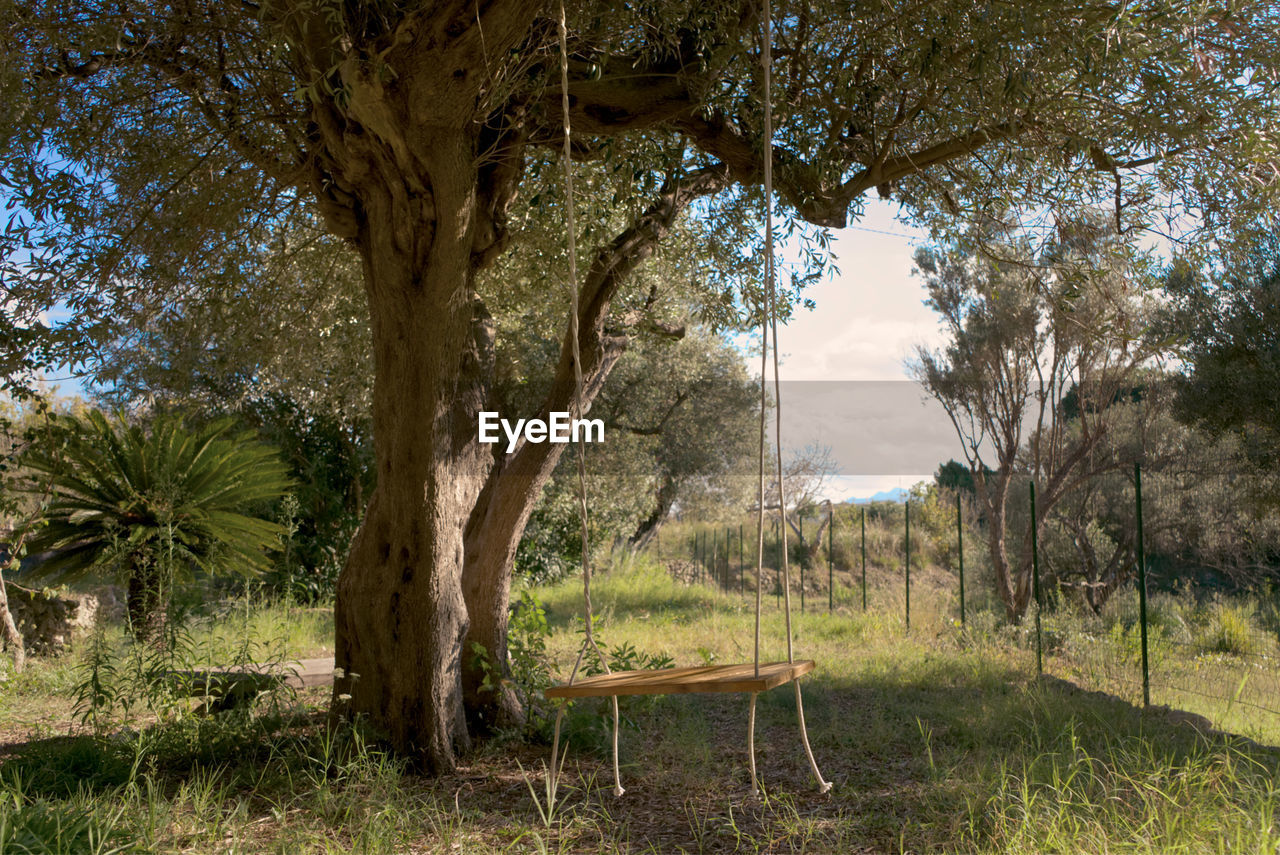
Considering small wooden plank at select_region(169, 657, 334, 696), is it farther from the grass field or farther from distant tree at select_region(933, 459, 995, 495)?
distant tree at select_region(933, 459, 995, 495)

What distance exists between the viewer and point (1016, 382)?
1053 centimetres

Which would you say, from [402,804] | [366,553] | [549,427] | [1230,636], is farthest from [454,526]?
[1230,636]

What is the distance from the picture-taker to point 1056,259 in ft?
15.8

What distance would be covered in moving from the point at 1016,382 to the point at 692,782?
317 inches

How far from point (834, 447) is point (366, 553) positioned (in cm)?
1747

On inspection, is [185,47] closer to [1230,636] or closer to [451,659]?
[451,659]

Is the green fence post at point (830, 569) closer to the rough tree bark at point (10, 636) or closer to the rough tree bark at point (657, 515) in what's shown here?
the rough tree bark at point (657, 515)

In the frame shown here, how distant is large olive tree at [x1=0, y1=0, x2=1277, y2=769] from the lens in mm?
3797

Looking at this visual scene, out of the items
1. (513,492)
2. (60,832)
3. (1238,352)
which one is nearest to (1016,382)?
(1238,352)

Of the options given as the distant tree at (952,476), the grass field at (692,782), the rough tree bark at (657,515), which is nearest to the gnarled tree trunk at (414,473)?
the grass field at (692,782)

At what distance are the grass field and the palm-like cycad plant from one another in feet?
2.98

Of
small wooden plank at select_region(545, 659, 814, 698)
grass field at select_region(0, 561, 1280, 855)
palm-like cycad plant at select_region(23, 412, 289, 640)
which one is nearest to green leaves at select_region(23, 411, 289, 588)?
palm-like cycad plant at select_region(23, 412, 289, 640)

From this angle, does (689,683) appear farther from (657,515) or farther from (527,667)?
(657,515)

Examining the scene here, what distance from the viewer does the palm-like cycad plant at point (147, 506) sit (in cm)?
559
